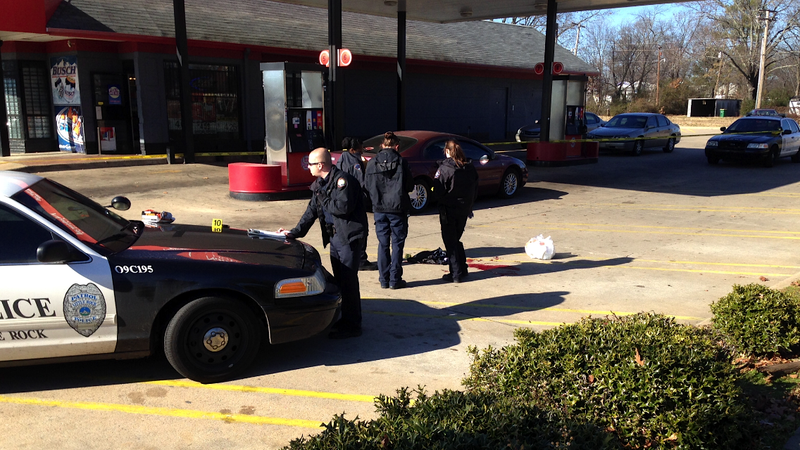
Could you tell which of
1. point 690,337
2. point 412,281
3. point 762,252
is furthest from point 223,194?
point 690,337

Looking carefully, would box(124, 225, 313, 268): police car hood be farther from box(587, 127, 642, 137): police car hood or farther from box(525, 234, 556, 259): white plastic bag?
box(587, 127, 642, 137): police car hood

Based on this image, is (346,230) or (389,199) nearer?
(346,230)

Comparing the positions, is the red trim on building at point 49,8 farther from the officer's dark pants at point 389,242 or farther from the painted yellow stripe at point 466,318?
the painted yellow stripe at point 466,318

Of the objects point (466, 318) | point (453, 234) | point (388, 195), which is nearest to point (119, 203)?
point (388, 195)

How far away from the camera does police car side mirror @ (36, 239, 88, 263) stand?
4.40 metres

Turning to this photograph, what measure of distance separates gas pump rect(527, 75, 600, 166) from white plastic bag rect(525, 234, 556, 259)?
12.2 metres

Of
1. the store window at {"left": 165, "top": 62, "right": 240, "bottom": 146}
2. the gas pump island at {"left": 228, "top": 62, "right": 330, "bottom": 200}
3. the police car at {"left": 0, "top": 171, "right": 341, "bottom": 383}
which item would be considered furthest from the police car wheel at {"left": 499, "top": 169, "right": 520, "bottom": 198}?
the store window at {"left": 165, "top": 62, "right": 240, "bottom": 146}

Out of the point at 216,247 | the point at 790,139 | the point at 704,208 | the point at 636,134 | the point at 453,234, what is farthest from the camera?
the point at 636,134

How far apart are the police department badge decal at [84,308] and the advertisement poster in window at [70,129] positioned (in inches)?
625

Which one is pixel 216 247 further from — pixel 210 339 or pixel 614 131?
pixel 614 131

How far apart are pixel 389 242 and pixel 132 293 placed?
340 centimetres

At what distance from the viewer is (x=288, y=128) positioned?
13961 millimetres

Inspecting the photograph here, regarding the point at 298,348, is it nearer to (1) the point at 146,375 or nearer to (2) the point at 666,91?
(1) the point at 146,375

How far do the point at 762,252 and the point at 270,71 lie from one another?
10.1 meters
